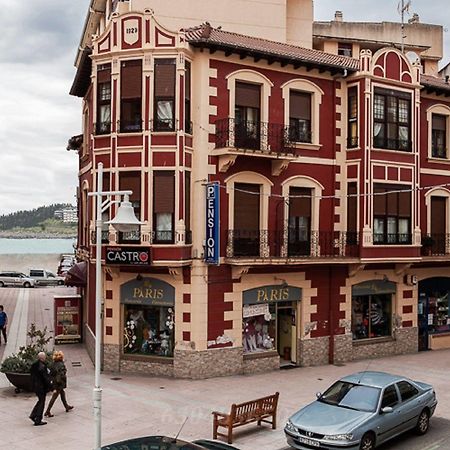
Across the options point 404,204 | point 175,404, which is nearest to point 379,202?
point 404,204

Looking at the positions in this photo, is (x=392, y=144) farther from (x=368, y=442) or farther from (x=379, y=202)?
(x=368, y=442)

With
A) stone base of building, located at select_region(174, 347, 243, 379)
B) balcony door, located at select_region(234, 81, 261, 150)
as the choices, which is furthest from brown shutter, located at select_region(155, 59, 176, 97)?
stone base of building, located at select_region(174, 347, 243, 379)

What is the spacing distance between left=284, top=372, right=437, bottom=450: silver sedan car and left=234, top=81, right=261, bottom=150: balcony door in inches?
382

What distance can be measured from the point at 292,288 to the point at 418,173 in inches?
298

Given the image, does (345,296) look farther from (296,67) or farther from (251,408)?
(251,408)

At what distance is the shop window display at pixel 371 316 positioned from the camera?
84.6 ft

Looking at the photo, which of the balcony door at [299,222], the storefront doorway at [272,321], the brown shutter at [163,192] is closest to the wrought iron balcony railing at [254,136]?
the balcony door at [299,222]

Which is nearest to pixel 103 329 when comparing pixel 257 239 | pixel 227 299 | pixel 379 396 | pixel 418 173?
pixel 227 299

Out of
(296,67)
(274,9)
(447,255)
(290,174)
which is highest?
(274,9)

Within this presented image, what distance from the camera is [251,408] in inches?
603

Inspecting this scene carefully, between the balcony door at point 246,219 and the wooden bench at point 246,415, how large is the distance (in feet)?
24.1

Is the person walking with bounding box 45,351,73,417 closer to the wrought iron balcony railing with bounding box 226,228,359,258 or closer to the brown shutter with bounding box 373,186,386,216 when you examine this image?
the wrought iron balcony railing with bounding box 226,228,359,258

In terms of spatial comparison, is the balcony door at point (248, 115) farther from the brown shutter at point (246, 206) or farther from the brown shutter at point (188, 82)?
the brown shutter at point (188, 82)

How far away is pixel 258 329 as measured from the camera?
23.1m
